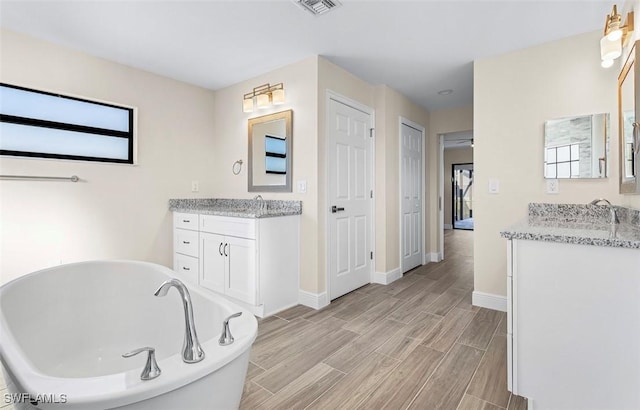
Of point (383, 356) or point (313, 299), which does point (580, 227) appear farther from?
point (313, 299)

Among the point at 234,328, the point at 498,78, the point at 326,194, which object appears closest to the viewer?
the point at 234,328

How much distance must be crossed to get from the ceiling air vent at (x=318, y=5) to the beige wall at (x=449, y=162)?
7636 mm

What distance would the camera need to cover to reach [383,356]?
6.67ft

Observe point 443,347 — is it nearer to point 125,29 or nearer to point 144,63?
point 125,29

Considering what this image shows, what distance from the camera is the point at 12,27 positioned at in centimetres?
240

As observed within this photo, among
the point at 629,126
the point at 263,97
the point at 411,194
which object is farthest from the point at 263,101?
the point at 629,126

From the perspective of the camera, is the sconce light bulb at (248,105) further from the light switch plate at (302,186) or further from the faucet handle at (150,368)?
the faucet handle at (150,368)

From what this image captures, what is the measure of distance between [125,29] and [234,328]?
2.49 meters

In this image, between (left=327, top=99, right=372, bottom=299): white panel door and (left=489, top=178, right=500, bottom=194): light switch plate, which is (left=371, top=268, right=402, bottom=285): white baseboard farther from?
(left=489, top=178, right=500, bottom=194): light switch plate

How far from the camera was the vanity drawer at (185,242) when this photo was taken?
126 inches

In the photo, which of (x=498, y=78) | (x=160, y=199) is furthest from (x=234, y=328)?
(x=498, y=78)

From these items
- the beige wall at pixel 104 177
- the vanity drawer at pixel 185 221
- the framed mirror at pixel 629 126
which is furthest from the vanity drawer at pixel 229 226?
the framed mirror at pixel 629 126

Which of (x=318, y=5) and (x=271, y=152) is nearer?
(x=318, y=5)

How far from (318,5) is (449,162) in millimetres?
7866
